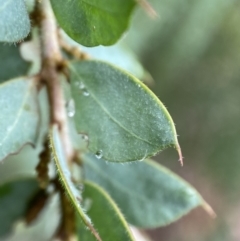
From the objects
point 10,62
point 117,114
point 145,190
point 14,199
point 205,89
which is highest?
point 117,114

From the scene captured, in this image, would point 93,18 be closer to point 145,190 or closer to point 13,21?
point 13,21

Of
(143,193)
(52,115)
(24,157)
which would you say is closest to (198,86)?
(24,157)

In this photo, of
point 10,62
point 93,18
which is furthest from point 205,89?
point 93,18

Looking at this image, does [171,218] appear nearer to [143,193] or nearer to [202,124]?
[143,193]

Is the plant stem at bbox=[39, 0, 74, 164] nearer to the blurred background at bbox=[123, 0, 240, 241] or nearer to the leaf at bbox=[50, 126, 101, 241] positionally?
the leaf at bbox=[50, 126, 101, 241]

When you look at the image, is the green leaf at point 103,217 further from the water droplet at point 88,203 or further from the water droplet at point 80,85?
the water droplet at point 80,85
